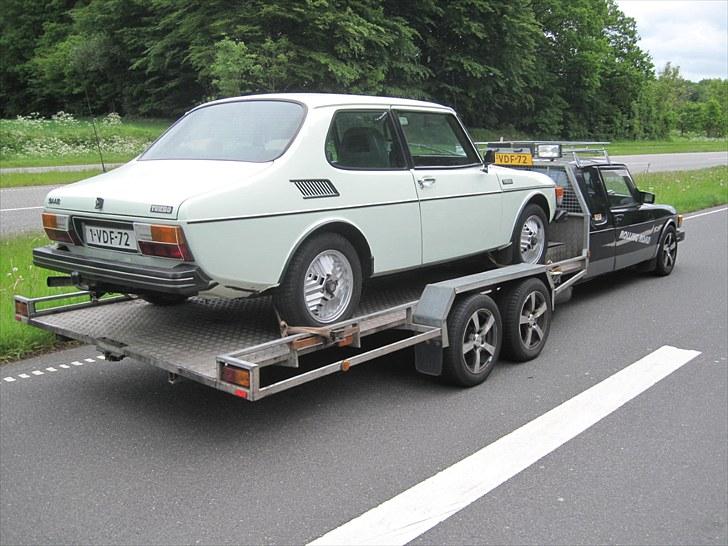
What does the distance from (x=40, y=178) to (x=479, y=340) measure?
16.3 meters

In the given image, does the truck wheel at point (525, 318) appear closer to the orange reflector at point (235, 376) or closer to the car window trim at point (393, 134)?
Result: the car window trim at point (393, 134)

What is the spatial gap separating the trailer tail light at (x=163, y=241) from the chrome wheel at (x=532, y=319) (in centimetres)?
282

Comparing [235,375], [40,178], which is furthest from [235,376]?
[40,178]

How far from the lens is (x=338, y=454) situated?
4168mm

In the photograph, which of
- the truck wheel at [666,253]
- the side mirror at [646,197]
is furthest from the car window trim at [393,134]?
the truck wheel at [666,253]

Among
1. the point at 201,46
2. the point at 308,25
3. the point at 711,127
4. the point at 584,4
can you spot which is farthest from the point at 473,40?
the point at 711,127

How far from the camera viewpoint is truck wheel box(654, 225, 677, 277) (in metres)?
9.24

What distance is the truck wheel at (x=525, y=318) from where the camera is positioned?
18.5 feet

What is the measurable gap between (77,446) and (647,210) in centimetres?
693

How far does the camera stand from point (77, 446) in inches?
169

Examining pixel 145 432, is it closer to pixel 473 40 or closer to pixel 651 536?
pixel 651 536

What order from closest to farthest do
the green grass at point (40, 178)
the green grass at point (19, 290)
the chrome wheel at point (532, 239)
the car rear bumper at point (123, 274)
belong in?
the car rear bumper at point (123, 274) < the green grass at point (19, 290) < the chrome wheel at point (532, 239) < the green grass at point (40, 178)

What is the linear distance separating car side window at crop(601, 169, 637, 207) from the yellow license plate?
3.08 feet

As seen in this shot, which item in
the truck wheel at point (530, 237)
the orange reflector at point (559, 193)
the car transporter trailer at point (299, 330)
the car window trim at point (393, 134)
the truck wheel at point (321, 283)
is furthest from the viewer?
the orange reflector at point (559, 193)
